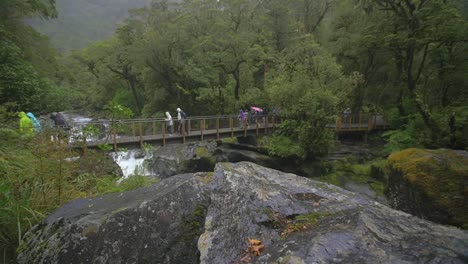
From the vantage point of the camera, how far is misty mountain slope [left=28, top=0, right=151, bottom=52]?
378ft

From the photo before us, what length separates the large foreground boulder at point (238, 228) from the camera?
190 cm

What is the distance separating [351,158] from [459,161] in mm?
15031

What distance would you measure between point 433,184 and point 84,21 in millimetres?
178473

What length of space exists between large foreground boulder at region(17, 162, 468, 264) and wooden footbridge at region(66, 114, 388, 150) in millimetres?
6254

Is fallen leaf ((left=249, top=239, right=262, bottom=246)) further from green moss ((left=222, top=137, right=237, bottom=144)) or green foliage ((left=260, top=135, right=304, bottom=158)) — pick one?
green moss ((left=222, top=137, right=237, bottom=144))

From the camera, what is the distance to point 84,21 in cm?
14975

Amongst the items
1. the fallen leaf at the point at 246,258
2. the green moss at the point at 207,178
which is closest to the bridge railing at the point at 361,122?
the green moss at the point at 207,178

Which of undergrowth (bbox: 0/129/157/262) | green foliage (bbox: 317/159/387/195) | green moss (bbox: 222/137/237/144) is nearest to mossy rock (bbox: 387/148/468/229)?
undergrowth (bbox: 0/129/157/262)

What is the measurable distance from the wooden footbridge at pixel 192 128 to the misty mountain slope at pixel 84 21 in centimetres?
A: 10883

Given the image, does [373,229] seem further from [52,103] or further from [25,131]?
[52,103]

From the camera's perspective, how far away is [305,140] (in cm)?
1644

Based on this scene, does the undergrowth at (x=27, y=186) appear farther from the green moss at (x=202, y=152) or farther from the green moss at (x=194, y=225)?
the green moss at (x=202, y=152)

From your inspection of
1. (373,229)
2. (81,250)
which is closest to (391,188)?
(373,229)

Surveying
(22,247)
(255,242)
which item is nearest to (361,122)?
(255,242)
